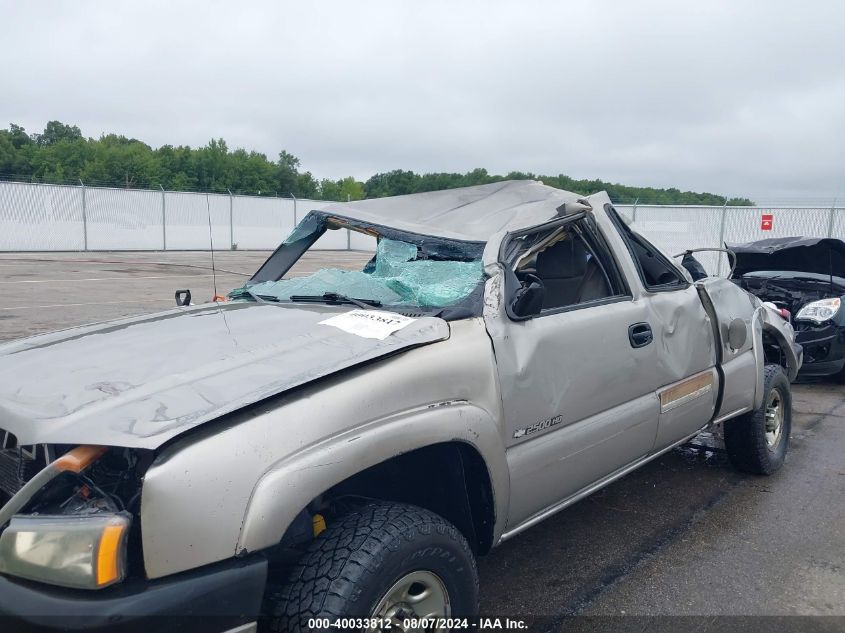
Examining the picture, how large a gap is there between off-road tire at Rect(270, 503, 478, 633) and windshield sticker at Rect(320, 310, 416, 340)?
586 millimetres

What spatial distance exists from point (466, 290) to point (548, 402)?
554 millimetres

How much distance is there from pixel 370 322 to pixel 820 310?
20.7ft

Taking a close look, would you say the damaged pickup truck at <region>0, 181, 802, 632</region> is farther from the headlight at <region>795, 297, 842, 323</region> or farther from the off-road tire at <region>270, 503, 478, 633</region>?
the headlight at <region>795, 297, 842, 323</region>

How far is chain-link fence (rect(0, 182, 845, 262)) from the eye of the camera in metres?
19.3

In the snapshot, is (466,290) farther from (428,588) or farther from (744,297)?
(744,297)

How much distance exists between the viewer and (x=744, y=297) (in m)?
4.41

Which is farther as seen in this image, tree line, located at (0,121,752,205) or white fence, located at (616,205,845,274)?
tree line, located at (0,121,752,205)

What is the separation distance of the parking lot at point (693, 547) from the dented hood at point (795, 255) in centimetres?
259

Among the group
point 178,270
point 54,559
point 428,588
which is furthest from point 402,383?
point 178,270

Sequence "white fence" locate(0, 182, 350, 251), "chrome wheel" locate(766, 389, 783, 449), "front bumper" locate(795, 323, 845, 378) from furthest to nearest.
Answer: "white fence" locate(0, 182, 350, 251)
"front bumper" locate(795, 323, 845, 378)
"chrome wheel" locate(766, 389, 783, 449)

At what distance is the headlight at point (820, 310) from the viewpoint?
7109mm

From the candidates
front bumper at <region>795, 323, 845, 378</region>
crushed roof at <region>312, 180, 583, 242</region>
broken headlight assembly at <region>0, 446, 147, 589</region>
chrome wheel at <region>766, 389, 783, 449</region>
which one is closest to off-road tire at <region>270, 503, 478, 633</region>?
broken headlight assembly at <region>0, 446, 147, 589</region>

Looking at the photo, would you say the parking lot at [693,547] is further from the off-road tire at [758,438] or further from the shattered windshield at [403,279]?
the shattered windshield at [403,279]

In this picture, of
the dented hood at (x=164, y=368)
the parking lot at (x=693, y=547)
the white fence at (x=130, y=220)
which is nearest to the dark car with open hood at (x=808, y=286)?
Result: the parking lot at (x=693, y=547)
